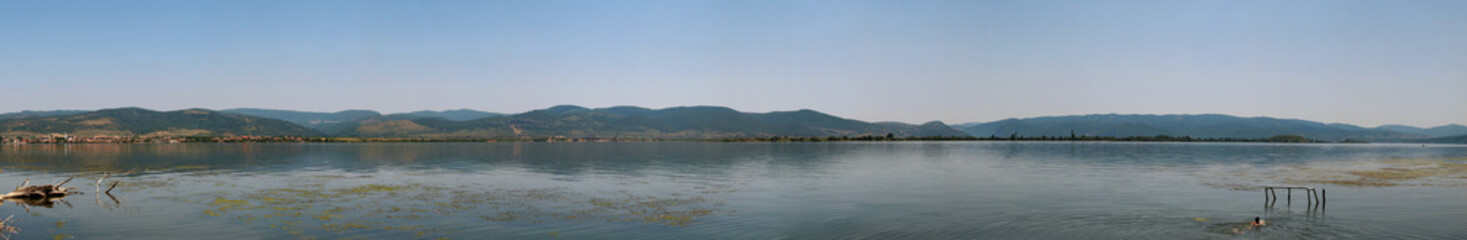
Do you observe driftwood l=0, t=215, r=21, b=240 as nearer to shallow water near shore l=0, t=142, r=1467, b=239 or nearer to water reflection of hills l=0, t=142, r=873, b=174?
shallow water near shore l=0, t=142, r=1467, b=239

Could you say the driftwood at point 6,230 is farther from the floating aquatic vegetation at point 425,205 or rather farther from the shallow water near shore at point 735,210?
the floating aquatic vegetation at point 425,205

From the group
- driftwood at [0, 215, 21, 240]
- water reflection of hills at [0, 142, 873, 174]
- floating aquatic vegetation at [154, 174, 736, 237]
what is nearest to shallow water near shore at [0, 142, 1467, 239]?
floating aquatic vegetation at [154, 174, 736, 237]

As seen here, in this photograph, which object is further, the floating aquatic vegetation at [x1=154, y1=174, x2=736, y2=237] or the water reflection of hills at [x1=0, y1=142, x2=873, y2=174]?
the water reflection of hills at [x1=0, y1=142, x2=873, y2=174]

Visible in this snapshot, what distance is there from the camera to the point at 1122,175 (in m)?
71.3

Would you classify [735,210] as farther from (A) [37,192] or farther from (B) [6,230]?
(A) [37,192]

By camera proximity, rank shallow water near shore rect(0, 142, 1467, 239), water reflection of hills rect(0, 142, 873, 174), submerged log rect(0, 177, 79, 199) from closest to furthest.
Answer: shallow water near shore rect(0, 142, 1467, 239) < submerged log rect(0, 177, 79, 199) < water reflection of hills rect(0, 142, 873, 174)

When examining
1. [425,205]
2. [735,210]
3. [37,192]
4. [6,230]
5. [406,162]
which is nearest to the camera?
[6,230]

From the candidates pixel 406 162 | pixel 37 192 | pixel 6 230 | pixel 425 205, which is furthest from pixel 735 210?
pixel 406 162

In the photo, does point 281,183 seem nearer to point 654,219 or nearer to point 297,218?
point 297,218

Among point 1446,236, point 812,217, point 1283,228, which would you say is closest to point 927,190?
point 812,217

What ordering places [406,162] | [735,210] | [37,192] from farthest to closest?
[406,162] < [37,192] < [735,210]

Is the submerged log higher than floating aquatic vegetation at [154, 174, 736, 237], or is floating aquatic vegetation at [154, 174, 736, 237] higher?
the submerged log

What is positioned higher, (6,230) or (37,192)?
(37,192)

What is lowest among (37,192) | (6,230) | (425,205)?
(6,230)
